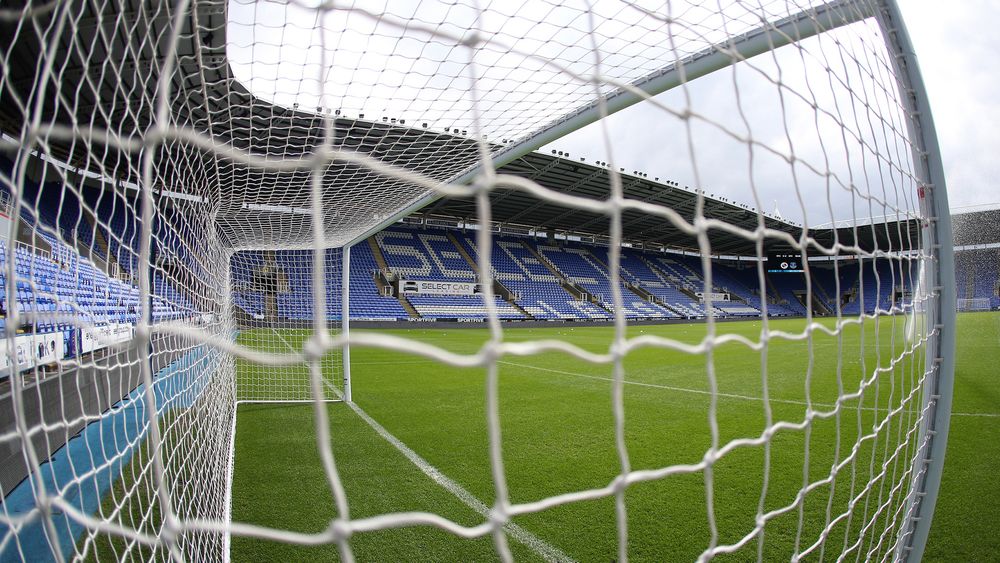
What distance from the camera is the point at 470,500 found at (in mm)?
2518

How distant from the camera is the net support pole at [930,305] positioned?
1728 millimetres

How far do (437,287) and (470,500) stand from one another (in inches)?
796

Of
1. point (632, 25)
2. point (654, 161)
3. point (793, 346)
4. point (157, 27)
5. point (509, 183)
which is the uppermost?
point (632, 25)

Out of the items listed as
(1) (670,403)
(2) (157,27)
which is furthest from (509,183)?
(1) (670,403)

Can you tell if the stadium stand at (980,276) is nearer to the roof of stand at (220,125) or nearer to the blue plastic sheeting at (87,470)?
the roof of stand at (220,125)

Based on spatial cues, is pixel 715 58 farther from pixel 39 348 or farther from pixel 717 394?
pixel 39 348

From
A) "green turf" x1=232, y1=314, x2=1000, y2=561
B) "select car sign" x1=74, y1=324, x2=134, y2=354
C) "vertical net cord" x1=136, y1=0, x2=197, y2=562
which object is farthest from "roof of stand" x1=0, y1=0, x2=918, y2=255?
"green turf" x1=232, y1=314, x2=1000, y2=561

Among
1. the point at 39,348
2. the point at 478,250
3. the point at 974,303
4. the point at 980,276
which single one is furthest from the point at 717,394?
the point at 974,303

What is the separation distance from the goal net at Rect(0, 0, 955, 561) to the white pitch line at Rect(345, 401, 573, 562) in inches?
0.6

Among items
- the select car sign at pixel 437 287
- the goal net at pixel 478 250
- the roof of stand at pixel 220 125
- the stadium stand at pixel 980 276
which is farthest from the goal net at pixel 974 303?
the roof of stand at pixel 220 125

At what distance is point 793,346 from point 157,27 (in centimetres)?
1023

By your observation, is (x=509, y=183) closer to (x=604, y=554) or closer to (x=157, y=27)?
(x=157, y=27)

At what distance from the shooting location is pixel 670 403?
471cm

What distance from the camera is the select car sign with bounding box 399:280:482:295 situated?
22.0m
